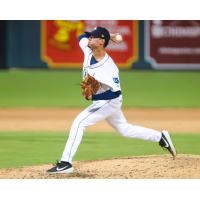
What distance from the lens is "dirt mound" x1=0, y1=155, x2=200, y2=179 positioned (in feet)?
26.6

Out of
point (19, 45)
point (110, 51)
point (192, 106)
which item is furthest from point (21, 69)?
point (192, 106)

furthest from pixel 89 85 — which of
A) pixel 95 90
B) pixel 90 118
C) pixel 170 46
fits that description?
pixel 170 46

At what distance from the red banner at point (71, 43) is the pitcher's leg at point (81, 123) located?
13.2 meters

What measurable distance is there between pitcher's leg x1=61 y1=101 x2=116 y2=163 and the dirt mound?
26 centimetres

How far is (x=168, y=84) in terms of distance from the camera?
20047mm

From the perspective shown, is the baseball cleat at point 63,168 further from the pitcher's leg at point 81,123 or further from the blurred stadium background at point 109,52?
the blurred stadium background at point 109,52

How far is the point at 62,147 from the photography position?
10.7 metres

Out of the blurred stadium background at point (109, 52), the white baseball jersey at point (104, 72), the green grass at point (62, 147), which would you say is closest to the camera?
the white baseball jersey at point (104, 72)

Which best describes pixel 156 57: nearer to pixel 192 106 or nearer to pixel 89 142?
pixel 192 106

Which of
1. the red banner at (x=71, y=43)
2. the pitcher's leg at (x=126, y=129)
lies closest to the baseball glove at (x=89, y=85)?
the pitcher's leg at (x=126, y=129)

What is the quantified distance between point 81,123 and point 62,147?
263 cm

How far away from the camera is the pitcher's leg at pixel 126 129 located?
8477 mm

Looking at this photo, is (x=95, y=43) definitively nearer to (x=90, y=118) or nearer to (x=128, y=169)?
(x=90, y=118)

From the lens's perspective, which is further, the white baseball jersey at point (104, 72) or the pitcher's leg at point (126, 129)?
the pitcher's leg at point (126, 129)
